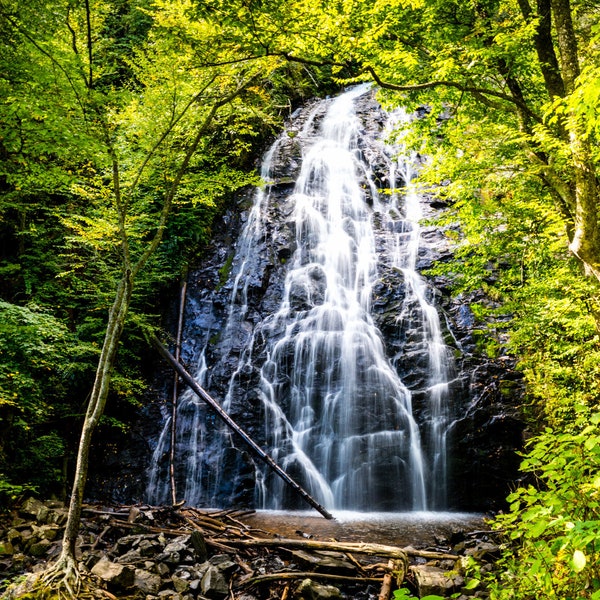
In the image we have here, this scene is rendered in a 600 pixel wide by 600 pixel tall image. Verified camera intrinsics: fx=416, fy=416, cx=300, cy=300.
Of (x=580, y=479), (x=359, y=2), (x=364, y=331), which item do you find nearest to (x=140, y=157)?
(x=359, y=2)

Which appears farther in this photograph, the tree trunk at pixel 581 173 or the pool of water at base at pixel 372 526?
the pool of water at base at pixel 372 526

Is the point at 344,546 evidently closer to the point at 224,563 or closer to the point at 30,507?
the point at 224,563

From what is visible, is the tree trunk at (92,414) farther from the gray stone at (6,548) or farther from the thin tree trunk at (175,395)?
the thin tree trunk at (175,395)

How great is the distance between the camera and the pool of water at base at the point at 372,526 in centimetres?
668

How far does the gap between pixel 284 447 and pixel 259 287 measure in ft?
15.0

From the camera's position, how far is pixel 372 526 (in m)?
7.33

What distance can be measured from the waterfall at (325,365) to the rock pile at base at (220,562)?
8.06ft

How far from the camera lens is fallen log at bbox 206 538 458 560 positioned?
5043 millimetres

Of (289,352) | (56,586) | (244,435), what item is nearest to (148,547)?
(56,586)

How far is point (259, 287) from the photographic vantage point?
39.3 feet

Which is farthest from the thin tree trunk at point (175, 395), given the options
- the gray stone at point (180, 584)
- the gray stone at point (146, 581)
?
the gray stone at point (180, 584)

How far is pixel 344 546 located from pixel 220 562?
155 centimetres

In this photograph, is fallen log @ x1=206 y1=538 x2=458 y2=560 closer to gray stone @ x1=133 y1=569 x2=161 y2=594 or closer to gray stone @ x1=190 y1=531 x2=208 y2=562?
gray stone @ x1=190 y1=531 x2=208 y2=562

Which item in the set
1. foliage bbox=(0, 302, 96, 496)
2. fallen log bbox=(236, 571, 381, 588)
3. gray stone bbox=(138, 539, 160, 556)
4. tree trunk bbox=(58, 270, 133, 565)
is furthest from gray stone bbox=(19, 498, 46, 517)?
fallen log bbox=(236, 571, 381, 588)
